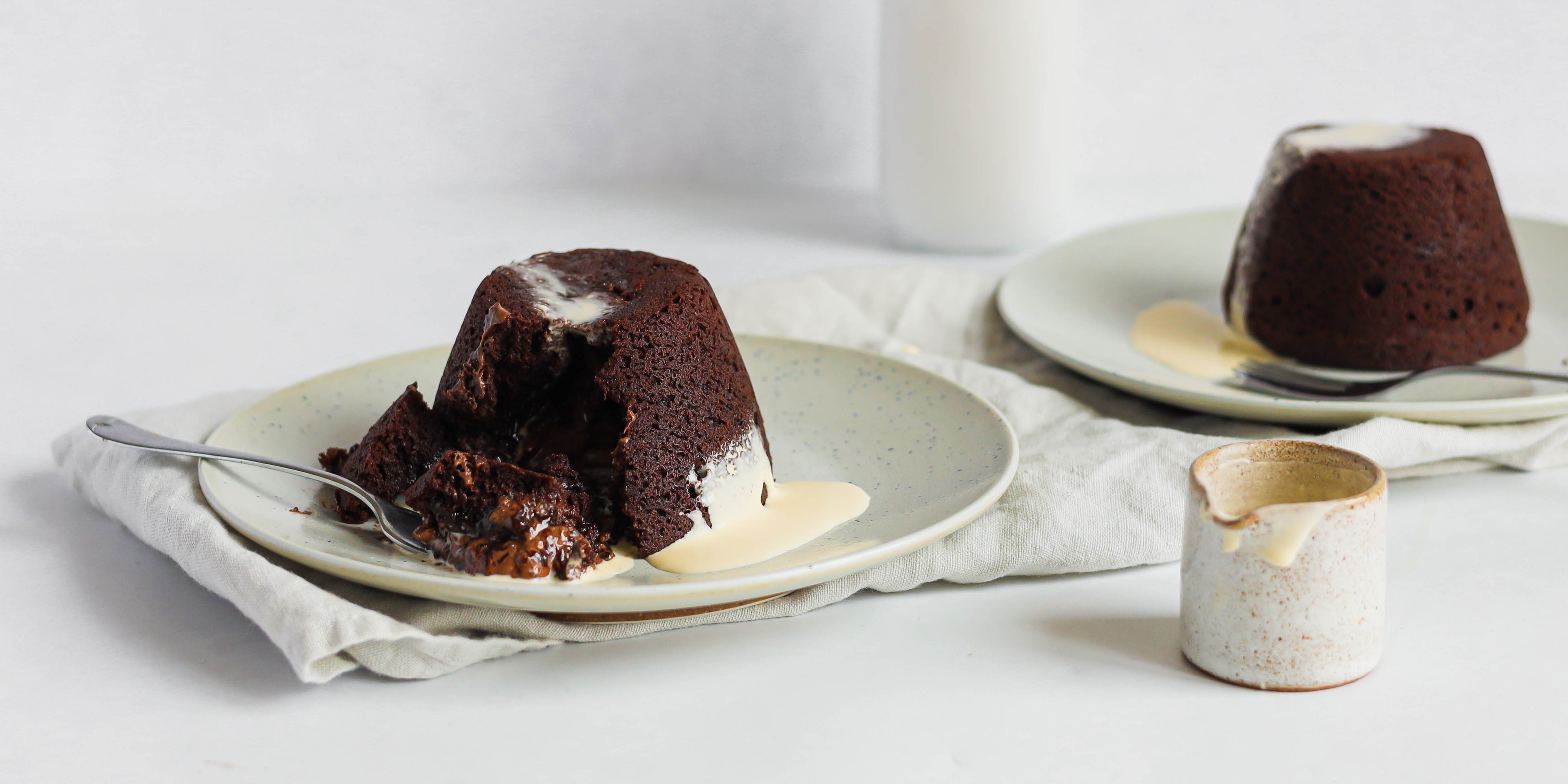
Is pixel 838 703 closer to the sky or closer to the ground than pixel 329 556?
closer to the ground

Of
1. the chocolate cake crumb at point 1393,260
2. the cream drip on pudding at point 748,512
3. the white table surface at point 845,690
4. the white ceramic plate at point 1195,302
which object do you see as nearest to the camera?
the white table surface at point 845,690

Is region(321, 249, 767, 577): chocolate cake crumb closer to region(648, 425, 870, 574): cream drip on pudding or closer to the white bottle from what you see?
region(648, 425, 870, 574): cream drip on pudding

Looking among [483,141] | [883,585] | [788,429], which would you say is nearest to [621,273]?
[788,429]

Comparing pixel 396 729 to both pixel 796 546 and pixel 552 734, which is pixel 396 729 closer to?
pixel 552 734

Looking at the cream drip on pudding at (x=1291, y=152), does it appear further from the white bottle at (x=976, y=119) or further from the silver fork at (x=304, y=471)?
the silver fork at (x=304, y=471)

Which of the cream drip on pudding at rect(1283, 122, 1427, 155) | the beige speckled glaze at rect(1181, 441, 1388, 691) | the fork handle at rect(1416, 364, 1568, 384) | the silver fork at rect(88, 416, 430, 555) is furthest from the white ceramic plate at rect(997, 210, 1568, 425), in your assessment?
the silver fork at rect(88, 416, 430, 555)

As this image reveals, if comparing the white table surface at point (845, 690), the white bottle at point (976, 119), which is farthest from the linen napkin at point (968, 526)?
the white bottle at point (976, 119)

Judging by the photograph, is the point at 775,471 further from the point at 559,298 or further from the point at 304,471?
the point at 304,471
